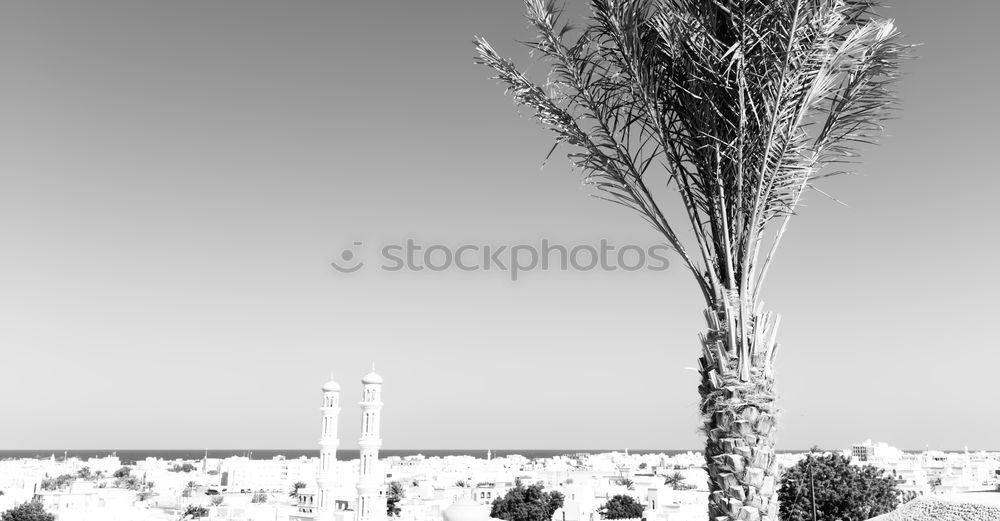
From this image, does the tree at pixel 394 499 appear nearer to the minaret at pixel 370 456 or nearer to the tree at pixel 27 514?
the minaret at pixel 370 456

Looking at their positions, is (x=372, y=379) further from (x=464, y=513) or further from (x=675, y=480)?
(x=675, y=480)

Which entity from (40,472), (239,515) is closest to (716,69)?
(239,515)

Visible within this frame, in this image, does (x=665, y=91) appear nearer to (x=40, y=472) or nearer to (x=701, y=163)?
(x=701, y=163)

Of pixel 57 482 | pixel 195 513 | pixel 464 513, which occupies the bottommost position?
pixel 57 482

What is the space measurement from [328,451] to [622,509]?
866 inches

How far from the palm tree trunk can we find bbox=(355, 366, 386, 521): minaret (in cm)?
2949

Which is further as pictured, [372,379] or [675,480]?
[675,480]

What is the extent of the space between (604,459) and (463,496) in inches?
2956

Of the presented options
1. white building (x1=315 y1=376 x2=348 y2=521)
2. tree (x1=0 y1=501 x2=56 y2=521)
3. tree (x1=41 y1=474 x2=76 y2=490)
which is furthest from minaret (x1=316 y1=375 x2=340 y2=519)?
tree (x1=41 y1=474 x2=76 y2=490)

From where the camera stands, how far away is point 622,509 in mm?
48750

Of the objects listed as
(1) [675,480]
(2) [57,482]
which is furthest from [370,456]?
(2) [57,482]

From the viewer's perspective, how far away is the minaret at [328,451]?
36969 millimetres

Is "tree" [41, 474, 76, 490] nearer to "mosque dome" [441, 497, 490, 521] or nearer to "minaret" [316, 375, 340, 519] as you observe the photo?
"minaret" [316, 375, 340, 519]

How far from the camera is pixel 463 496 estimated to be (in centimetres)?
6084
